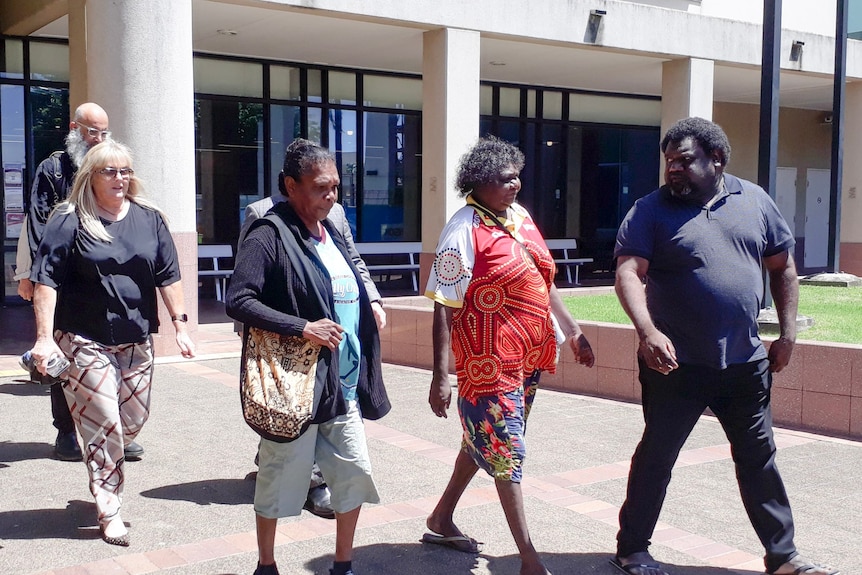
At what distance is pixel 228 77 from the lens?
1516 cm

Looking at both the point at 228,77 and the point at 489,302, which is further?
the point at 228,77

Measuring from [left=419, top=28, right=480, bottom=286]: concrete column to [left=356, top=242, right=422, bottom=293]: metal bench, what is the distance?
394cm

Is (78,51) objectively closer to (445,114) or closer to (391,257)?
(445,114)

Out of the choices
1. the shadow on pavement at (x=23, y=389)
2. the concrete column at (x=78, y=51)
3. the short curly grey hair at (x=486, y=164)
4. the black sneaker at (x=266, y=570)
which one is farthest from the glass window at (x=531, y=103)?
the black sneaker at (x=266, y=570)

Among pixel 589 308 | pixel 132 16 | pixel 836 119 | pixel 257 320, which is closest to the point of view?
pixel 257 320

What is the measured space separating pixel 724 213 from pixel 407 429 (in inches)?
135

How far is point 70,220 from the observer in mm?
4414

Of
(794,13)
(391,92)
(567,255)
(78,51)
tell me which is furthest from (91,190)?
(794,13)

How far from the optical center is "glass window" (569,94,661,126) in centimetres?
1924

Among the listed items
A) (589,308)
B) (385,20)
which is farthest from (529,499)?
(385,20)

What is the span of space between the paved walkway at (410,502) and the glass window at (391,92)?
1015cm

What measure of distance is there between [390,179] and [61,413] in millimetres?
11841

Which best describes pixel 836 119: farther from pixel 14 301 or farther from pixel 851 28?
pixel 14 301

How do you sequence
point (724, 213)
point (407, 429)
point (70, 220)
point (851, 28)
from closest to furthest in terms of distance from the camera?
point (724, 213)
point (70, 220)
point (407, 429)
point (851, 28)
